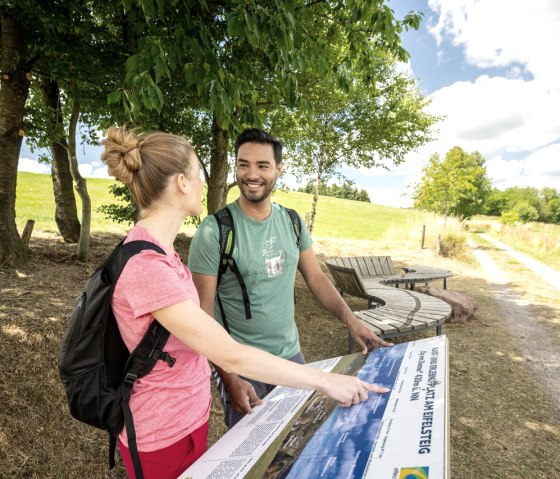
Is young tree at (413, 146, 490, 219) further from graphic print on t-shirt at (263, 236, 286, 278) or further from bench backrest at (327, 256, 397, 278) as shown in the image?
graphic print on t-shirt at (263, 236, 286, 278)

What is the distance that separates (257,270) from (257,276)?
0.03 meters

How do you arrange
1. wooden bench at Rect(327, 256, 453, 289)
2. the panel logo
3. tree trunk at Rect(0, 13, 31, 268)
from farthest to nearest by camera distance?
wooden bench at Rect(327, 256, 453, 289)
tree trunk at Rect(0, 13, 31, 268)
the panel logo

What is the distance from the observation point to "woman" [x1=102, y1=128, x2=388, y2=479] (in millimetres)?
1200

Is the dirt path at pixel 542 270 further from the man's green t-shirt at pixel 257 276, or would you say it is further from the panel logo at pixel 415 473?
the panel logo at pixel 415 473

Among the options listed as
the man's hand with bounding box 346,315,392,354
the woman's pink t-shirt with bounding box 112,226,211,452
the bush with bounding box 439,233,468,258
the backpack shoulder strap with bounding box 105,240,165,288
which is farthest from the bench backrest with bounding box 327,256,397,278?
the bush with bounding box 439,233,468,258

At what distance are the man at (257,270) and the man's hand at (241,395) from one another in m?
0.20

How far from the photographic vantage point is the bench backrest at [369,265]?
863 centimetres

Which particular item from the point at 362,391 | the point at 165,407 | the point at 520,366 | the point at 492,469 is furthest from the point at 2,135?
the point at 520,366

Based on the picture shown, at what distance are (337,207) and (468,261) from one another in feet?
143

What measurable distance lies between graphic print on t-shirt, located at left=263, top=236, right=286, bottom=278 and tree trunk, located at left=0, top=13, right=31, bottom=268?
5020 millimetres

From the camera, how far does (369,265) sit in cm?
891

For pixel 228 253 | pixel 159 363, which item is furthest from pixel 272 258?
pixel 159 363

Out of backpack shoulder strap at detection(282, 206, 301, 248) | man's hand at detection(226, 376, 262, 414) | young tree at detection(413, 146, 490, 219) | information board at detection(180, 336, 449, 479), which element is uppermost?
young tree at detection(413, 146, 490, 219)

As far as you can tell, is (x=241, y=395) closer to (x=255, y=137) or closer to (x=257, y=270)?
(x=257, y=270)
